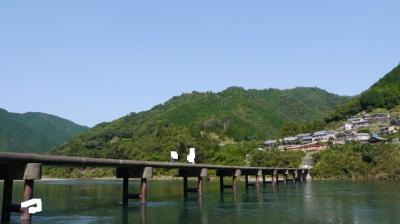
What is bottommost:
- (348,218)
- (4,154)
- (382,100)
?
(348,218)

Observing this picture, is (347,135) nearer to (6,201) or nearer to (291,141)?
(291,141)

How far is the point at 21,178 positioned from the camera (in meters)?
23.4

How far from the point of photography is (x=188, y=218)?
29.7m

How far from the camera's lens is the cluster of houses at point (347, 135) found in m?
138

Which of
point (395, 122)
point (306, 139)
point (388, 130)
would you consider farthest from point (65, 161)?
point (395, 122)

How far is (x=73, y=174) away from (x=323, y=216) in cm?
13526

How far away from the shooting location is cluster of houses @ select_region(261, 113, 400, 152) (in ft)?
454

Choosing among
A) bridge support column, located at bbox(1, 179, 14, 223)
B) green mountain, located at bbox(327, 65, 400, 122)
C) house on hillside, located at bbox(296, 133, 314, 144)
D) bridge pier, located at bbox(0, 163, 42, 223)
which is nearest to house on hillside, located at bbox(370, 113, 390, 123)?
green mountain, located at bbox(327, 65, 400, 122)

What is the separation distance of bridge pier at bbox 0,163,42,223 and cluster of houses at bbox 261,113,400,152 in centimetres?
11467

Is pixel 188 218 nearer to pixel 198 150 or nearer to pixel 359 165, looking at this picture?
pixel 359 165

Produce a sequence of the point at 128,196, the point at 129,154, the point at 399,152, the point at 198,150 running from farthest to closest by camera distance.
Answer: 1. the point at 129,154
2. the point at 198,150
3. the point at 399,152
4. the point at 128,196

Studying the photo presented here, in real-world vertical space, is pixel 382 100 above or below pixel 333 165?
above

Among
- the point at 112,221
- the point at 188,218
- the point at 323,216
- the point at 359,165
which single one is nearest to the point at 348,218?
the point at 323,216

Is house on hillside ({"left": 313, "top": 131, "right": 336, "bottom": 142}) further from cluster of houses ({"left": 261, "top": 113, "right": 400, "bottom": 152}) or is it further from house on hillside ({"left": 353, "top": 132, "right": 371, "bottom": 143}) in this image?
house on hillside ({"left": 353, "top": 132, "right": 371, "bottom": 143})
